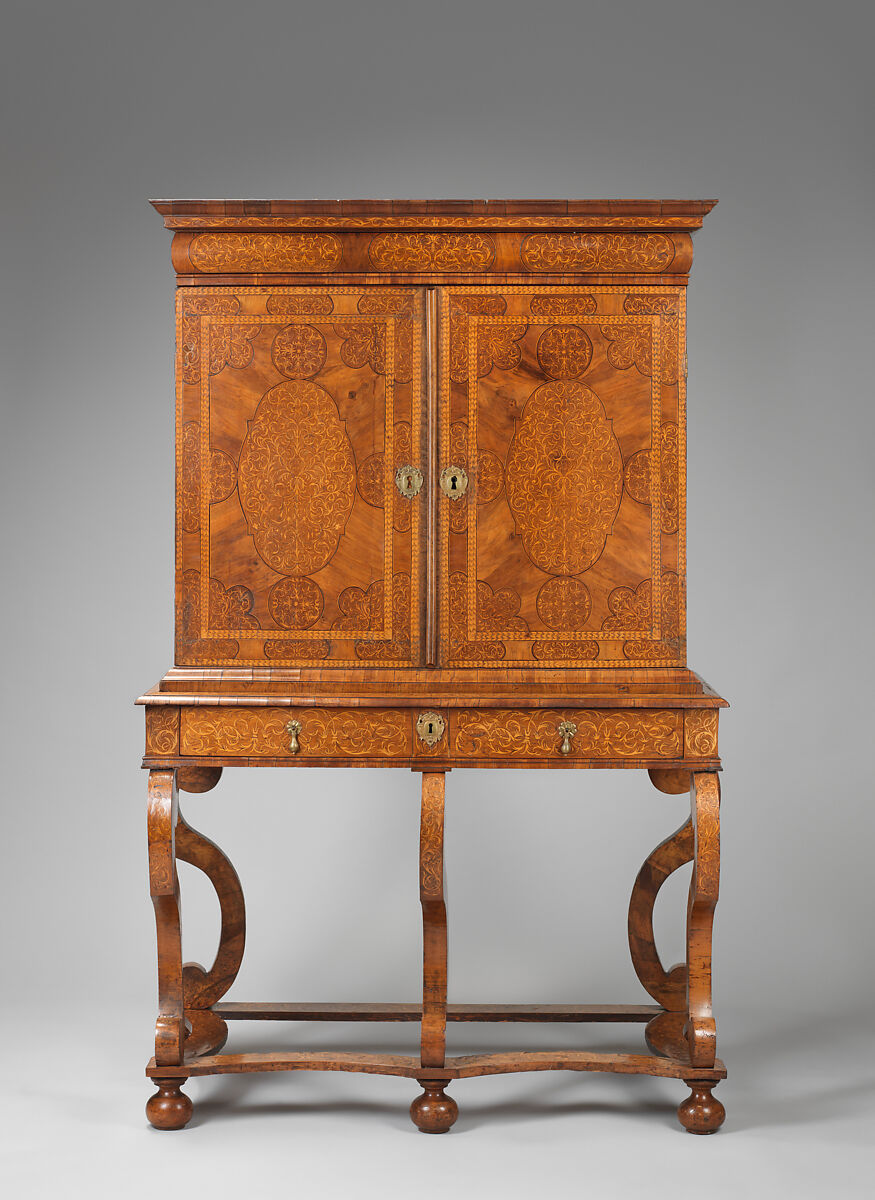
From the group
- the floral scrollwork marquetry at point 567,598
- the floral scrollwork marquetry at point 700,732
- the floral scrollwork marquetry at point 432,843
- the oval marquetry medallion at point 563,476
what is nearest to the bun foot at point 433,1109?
the floral scrollwork marquetry at point 432,843

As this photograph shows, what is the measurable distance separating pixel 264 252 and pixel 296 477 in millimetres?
594

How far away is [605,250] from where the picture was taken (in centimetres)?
378

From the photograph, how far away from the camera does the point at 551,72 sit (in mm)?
4957

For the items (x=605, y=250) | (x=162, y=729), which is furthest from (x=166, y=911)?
(x=605, y=250)

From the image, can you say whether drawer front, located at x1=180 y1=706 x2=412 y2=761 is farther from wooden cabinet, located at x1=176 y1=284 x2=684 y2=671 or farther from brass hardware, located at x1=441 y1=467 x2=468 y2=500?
brass hardware, located at x1=441 y1=467 x2=468 y2=500

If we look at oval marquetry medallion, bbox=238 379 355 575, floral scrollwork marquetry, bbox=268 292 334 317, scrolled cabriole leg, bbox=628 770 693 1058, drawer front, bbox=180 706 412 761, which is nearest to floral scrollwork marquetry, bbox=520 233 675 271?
floral scrollwork marquetry, bbox=268 292 334 317

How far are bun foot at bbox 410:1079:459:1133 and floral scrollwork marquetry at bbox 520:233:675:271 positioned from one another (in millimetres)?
2180

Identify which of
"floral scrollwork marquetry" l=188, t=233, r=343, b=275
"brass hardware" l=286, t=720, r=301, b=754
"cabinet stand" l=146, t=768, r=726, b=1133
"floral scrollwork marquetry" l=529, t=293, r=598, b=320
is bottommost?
"cabinet stand" l=146, t=768, r=726, b=1133

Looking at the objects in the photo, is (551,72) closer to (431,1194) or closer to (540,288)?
(540,288)

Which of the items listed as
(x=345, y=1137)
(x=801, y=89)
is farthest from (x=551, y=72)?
(x=345, y=1137)

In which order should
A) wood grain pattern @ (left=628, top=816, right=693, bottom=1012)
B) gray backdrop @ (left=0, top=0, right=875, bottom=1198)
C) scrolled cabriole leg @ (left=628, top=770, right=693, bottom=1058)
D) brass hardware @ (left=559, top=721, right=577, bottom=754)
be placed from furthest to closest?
gray backdrop @ (left=0, top=0, right=875, bottom=1198)
wood grain pattern @ (left=628, top=816, right=693, bottom=1012)
scrolled cabriole leg @ (left=628, top=770, right=693, bottom=1058)
brass hardware @ (left=559, top=721, right=577, bottom=754)

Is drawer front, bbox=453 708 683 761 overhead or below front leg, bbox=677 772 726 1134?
overhead

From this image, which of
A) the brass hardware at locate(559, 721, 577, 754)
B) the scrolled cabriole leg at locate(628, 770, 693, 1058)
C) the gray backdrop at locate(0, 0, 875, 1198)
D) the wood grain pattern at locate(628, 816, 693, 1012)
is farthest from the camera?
the gray backdrop at locate(0, 0, 875, 1198)

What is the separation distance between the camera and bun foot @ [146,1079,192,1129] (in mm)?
3768
